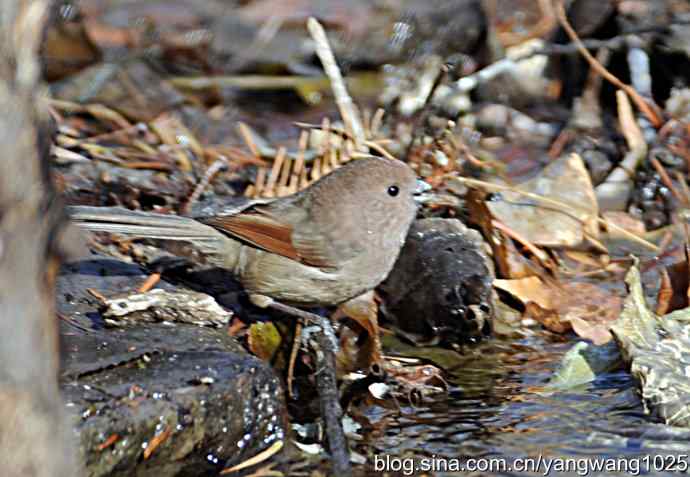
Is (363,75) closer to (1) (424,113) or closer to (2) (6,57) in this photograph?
(1) (424,113)

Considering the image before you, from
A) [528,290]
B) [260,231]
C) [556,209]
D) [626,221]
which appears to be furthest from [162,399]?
[626,221]

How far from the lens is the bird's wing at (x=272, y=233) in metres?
5.16

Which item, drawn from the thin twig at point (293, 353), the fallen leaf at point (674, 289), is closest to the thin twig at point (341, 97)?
the thin twig at point (293, 353)

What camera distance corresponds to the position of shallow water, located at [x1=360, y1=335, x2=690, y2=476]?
3945mm

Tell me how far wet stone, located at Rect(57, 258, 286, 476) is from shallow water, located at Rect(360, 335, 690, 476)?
19.1 inches

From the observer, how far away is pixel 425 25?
9047 mm

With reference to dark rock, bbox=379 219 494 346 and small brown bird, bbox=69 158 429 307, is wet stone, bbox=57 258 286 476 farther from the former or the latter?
dark rock, bbox=379 219 494 346

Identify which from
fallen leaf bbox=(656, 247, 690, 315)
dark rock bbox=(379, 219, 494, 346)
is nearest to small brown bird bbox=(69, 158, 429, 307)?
dark rock bbox=(379, 219, 494, 346)

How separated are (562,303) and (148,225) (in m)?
2.02

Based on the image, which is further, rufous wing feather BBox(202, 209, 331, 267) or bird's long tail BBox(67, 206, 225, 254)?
rufous wing feather BBox(202, 209, 331, 267)

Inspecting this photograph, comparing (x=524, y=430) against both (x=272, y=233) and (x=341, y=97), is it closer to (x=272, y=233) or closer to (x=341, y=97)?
(x=272, y=233)

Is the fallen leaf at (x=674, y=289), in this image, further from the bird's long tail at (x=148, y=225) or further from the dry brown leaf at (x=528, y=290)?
the bird's long tail at (x=148, y=225)

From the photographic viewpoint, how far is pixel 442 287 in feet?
17.2

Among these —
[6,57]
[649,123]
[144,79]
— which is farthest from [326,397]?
[144,79]
